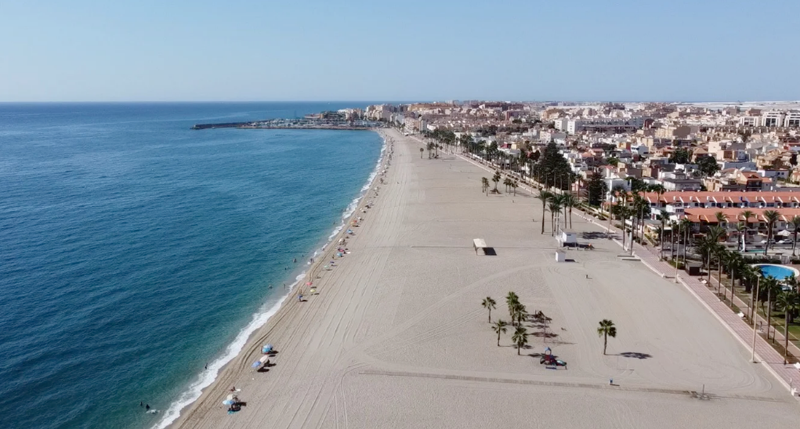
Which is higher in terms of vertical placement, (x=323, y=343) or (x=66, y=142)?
(x=66, y=142)

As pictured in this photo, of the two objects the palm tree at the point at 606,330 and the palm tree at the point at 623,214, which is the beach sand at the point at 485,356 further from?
the palm tree at the point at 623,214

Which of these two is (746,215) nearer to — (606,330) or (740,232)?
(740,232)

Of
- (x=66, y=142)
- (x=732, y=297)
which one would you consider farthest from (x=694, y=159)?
(x=66, y=142)

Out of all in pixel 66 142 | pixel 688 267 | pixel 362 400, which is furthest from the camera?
pixel 66 142

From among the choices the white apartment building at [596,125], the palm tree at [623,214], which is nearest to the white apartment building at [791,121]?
the white apartment building at [596,125]

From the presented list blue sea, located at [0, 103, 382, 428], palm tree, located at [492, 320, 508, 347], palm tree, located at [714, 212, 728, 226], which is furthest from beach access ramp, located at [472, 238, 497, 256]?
palm tree, located at [714, 212, 728, 226]

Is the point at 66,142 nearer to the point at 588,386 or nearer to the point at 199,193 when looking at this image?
the point at 199,193
